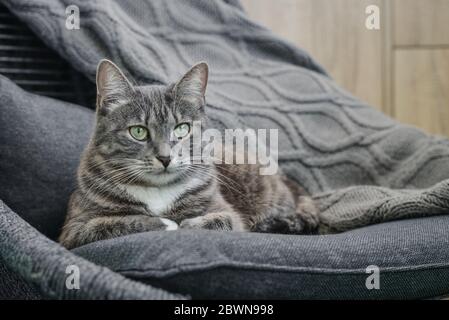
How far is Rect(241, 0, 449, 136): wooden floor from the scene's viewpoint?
203 cm

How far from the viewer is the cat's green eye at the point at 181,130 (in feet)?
3.77

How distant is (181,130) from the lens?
1161 mm

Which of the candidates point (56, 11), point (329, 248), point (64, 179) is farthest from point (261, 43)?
point (329, 248)

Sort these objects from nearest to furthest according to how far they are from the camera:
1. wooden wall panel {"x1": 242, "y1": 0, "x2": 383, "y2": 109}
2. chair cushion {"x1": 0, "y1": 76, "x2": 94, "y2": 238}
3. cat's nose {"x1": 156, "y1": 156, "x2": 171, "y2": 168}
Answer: cat's nose {"x1": 156, "y1": 156, "x2": 171, "y2": 168} < chair cushion {"x1": 0, "y1": 76, "x2": 94, "y2": 238} < wooden wall panel {"x1": 242, "y1": 0, "x2": 383, "y2": 109}

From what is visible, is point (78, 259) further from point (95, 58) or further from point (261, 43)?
point (261, 43)

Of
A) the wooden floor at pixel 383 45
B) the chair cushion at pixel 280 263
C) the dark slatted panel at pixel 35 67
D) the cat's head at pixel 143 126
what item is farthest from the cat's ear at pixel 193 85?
the wooden floor at pixel 383 45

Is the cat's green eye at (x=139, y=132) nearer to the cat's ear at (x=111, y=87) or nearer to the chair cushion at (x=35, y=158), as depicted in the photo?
the cat's ear at (x=111, y=87)

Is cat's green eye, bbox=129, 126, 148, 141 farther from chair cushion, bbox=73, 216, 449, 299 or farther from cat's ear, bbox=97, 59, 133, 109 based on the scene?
chair cushion, bbox=73, 216, 449, 299

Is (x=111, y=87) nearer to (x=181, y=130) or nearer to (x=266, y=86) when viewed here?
(x=181, y=130)

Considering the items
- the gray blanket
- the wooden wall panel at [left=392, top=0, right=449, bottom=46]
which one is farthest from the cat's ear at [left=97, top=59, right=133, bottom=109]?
the wooden wall panel at [left=392, top=0, right=449, bottom=46]

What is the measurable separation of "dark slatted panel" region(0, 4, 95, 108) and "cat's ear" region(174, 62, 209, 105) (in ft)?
1.86

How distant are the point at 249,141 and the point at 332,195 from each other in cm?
29

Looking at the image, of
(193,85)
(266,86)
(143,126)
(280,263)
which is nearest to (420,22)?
(266,86)

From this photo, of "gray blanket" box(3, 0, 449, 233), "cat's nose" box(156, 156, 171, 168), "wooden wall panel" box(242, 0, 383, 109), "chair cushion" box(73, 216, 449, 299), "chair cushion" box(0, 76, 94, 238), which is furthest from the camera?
"wooden wall panel" box(242, 0, 383, 109)
